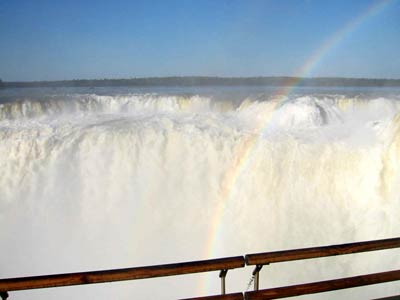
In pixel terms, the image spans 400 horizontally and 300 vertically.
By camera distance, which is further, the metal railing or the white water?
the white water

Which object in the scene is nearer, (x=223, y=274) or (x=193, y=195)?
(x=223, y=274)

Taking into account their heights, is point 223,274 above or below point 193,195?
above

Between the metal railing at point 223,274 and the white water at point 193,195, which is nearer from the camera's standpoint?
the metal railing at point 223,274
